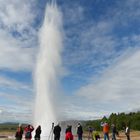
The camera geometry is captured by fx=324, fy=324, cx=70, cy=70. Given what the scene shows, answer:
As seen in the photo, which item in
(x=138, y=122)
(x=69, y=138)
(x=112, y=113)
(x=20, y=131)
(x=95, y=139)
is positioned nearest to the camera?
(x=69, y=138)

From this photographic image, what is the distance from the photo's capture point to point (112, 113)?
526ft

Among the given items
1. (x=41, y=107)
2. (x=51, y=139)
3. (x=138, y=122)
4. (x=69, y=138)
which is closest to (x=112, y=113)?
(x=138, y=122)

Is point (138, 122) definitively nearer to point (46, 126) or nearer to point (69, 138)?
point (46, 126)

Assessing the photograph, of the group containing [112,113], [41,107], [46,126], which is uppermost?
[112,113]

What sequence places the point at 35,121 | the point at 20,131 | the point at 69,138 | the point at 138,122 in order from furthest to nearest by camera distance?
the point at 138,122
the point at 35,121
the point at 20,131
the point at 69,138

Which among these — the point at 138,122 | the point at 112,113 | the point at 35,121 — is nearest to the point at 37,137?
the point at 35,121

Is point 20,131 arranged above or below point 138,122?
below

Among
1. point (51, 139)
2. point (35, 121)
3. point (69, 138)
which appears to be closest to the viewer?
point (69, 138)

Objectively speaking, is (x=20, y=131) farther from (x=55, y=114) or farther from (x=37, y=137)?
(x=55, y=114)

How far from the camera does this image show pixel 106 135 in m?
30.8

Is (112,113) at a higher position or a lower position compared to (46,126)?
higher

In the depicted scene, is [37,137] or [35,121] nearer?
[37,137]

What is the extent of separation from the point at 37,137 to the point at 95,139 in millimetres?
5532

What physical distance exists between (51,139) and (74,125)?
10702 millimetres
